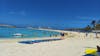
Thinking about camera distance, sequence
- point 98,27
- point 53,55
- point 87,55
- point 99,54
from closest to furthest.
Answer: point 99,54 < point 87,55 < point 53,55 < point 98,27

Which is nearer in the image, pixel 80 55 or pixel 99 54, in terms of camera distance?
pixel 99 54

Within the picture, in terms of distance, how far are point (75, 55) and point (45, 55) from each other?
1.82m

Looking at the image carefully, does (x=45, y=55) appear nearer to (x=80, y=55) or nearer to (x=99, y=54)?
(x=80, y=55)

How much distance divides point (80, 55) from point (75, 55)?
0.30 metres

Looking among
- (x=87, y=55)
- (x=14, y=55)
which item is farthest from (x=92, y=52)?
(x=14, y=55)

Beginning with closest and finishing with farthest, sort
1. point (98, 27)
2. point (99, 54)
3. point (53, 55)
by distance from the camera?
point (99, 54) < point (53, 55) < point (98, 27)

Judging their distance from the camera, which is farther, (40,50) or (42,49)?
(42,49)

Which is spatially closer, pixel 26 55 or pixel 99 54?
pixel 99 54

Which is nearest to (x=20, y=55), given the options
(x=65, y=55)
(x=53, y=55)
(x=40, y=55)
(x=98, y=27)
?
(x=40, y=55)

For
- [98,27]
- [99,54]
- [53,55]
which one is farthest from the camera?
[98,27]

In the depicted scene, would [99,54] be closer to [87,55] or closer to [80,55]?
[87,55]

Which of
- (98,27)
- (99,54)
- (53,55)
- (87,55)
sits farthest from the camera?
(98,27)

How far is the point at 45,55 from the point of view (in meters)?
10.5

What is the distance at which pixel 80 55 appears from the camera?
10602mm
